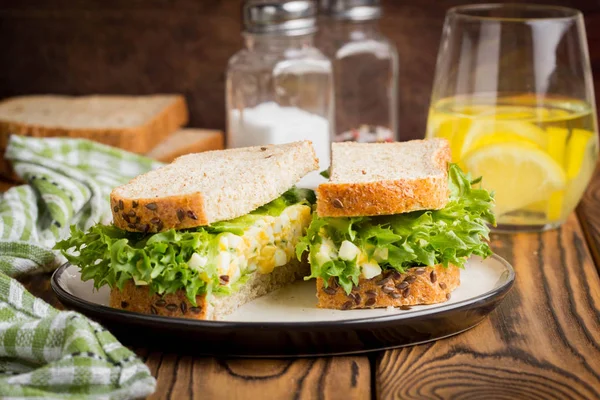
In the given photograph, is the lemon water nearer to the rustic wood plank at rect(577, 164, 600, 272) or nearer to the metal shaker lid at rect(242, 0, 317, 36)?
the rustic wood plank at rect(577, 164, 600, 272)

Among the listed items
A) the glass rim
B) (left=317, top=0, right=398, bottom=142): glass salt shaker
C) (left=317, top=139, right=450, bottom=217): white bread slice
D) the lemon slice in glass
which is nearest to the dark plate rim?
(left=317, top=139, right=450, bottom=217): white bread slice

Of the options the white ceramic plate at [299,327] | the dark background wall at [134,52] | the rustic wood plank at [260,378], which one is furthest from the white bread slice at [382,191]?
the dark background wall at [134,52]

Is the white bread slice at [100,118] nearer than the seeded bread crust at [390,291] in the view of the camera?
No

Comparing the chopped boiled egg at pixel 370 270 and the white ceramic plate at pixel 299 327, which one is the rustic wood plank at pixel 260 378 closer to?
the white ceramic plate at pixel 299 327

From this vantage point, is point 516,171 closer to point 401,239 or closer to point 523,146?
point 523,146

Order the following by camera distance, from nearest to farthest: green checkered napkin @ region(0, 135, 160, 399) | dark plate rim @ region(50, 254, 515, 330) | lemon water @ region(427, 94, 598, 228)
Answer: green checkered napkin @ region(0, 135, 160, 399), dark plate rim @ region(50, 254, 515, 330), lemon water @ region(427, 94, 598, 228)

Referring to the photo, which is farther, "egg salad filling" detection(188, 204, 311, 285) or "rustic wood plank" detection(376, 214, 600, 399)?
"egg salad filling" detection(188, 204, 311, 285)
